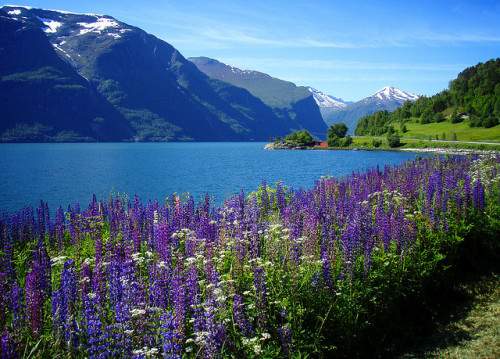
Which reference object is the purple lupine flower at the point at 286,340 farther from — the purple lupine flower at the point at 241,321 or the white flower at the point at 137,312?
the white flower at the point at 137,312

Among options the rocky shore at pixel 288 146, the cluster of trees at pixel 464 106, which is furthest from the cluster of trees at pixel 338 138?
the cluster of trees at pixel 464 106

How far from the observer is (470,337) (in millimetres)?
7113

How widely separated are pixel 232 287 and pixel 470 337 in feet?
17.2

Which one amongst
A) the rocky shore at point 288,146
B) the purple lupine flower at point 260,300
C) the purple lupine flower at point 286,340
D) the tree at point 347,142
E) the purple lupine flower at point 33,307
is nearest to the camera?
the purple lupine flower at point 33,307

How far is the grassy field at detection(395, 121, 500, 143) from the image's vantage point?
308 feet

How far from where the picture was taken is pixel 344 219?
10.6 m

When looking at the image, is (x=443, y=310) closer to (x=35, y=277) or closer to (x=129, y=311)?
(x=129, y=311)

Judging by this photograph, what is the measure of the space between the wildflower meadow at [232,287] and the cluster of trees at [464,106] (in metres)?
123

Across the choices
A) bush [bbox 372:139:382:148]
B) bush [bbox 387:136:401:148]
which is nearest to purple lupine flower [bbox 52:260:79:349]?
bush [bbox 387:136:401:148]

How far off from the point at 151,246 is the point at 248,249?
111 inches

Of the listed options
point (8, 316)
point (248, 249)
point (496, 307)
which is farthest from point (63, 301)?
point (496, 307)

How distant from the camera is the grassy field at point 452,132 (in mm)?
93812

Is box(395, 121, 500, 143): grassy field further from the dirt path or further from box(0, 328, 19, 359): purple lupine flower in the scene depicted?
box(0, 328, 19, 359): purple lupine flower

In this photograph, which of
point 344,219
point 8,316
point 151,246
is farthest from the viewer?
point 344,219
